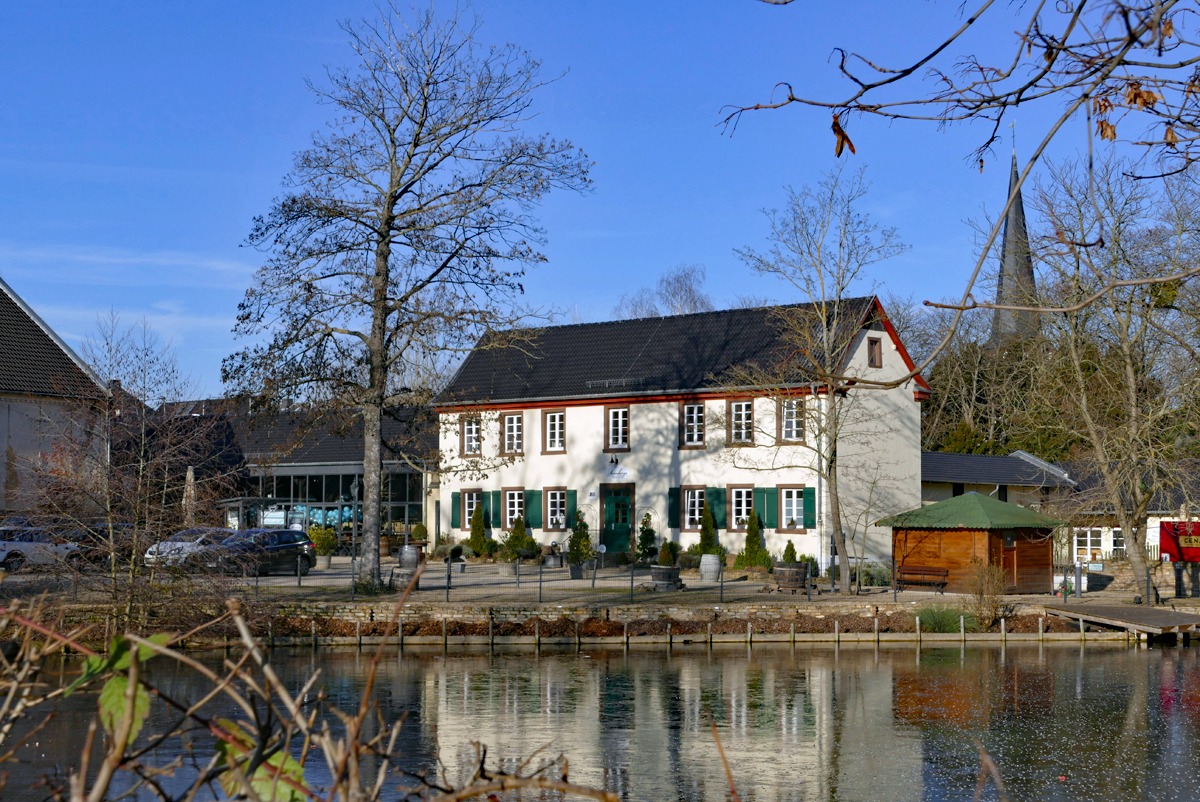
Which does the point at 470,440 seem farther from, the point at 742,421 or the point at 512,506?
the point at 742,421

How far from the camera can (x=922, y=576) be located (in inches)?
1260

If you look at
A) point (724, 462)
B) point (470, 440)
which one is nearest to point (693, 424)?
point (724, 462)

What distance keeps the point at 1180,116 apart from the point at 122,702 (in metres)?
4.67

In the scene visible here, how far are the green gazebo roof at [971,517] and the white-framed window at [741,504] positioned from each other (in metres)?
5.03

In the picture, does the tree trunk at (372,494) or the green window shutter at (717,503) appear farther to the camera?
the green window shutter at (717,503)

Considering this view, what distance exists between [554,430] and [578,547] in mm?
5563

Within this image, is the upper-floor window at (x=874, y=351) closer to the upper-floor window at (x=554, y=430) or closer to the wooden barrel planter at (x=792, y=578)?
the wooden barrel planter at (x=792, y=578)

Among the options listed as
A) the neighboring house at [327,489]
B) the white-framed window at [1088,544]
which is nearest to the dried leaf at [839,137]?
the white-framed window at [1088,544]

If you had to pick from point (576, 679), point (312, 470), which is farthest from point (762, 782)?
point (312, 470)

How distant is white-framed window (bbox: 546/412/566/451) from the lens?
136 ft

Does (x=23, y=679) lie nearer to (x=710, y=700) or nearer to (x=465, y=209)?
(x=710, y=700)

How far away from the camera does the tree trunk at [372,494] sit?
2836 cm

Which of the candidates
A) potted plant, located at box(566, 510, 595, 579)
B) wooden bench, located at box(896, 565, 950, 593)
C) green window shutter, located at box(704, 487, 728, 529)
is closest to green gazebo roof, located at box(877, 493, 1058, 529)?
wooden bench, located at box(896, 565, 950, 593)

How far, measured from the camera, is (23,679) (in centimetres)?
270
